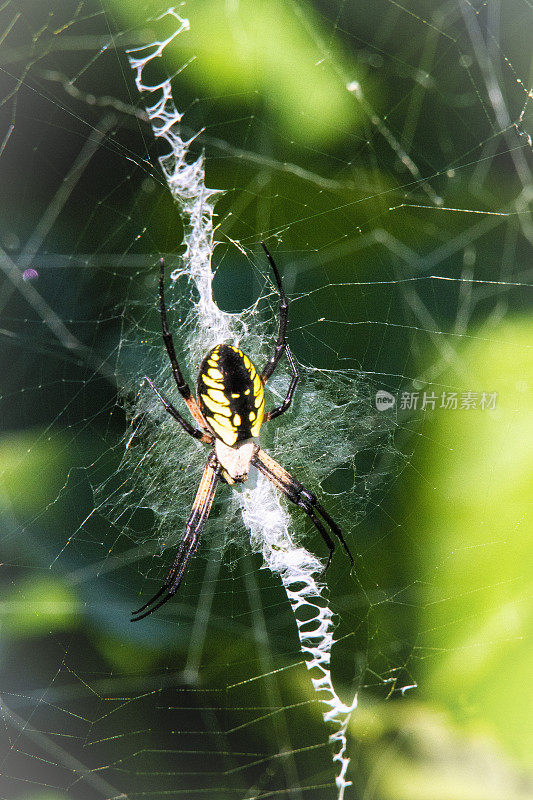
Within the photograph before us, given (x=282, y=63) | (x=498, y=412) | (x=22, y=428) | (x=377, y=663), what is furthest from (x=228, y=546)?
(x=282, y=63)

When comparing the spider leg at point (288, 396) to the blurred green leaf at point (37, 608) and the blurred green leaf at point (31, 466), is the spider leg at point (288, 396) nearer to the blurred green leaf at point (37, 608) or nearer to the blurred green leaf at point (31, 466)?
the blurred green leaf at point (31, 466)

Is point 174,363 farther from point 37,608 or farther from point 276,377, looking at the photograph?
point 37,608

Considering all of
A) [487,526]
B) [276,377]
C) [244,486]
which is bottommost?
[487,526]

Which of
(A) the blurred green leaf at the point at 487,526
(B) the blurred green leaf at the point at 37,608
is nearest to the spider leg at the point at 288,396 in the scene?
(A) the blurred green leaf at the point at 487,526

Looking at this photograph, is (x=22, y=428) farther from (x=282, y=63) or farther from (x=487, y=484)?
(x=487, y=484)

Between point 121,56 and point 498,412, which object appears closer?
point 121,56

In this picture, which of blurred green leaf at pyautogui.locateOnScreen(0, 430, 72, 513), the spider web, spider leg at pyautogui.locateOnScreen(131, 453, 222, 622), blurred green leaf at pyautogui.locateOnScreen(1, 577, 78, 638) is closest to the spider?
spider leg at pyautogui.locateOnScreen(131, 453, 222, 622)

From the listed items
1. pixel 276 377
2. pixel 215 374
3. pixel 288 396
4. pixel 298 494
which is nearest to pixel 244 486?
pixel 298 494
